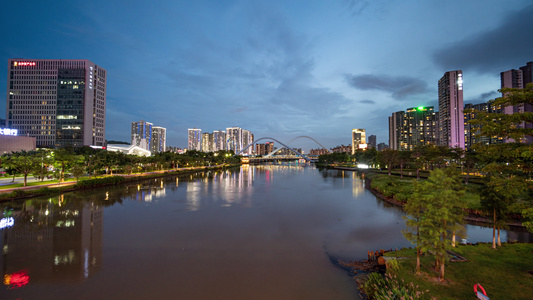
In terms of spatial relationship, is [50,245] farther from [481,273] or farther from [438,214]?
[481,273]

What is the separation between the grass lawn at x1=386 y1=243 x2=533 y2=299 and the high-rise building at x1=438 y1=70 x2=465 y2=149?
434 feet

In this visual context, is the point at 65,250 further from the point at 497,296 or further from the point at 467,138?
the point at 467,138

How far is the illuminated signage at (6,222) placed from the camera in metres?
17.1

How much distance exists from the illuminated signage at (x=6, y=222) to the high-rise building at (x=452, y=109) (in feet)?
484

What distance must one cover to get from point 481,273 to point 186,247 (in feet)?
44.3

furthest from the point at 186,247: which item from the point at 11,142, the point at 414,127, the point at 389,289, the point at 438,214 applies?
the point at 414,127

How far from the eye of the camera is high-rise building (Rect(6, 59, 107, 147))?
92.9 m

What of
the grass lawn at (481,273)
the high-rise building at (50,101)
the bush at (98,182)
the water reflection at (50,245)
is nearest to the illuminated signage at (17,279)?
the water reflection at (50,245)

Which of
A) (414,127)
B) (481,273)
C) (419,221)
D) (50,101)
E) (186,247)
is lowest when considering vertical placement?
(186,247)

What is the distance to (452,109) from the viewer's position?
4889 inches

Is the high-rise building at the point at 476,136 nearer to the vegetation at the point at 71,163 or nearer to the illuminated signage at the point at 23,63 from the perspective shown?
the vegetation at the point at 71,163

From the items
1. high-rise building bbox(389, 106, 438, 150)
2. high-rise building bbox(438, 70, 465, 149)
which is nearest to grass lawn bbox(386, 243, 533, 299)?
high-rise building bbox(438, 70, 465, 149)

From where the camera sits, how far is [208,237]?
610 inches

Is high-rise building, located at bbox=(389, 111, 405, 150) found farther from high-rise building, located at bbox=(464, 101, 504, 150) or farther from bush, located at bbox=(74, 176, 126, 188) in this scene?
bush, located at bbox=(74, 176, 126, 188)
